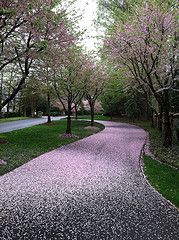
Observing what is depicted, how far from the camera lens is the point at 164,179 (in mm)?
8711

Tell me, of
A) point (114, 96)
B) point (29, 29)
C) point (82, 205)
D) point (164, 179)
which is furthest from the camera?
point (114, 96)

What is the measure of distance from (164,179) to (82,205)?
3633mm

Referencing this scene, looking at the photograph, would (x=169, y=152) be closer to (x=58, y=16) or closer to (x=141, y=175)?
(x=141, y=175)

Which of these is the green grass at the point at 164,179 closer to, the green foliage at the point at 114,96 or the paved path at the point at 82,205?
the paved path at the point at 82,205

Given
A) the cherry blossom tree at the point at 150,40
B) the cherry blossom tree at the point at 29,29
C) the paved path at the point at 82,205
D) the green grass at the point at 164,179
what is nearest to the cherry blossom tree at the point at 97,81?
the cherry blossom tree at the point at 150,40

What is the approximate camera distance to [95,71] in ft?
94.7

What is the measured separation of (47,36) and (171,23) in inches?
244

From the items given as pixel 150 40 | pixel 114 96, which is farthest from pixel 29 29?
pixel 114 96

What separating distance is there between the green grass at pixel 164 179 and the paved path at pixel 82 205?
314mm

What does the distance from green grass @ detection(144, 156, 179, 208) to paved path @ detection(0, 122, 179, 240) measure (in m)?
0.31

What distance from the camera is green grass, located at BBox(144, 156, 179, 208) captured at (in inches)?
278

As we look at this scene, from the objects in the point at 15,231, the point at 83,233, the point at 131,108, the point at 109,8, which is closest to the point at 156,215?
the point at 83,233

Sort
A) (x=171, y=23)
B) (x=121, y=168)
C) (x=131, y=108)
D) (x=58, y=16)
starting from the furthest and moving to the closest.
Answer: (x=131, y=108) < (x=171, y=23) < (x=58, y=16) < (x=121, y=168)

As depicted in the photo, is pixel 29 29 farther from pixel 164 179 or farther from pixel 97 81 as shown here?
pixel 97 81
